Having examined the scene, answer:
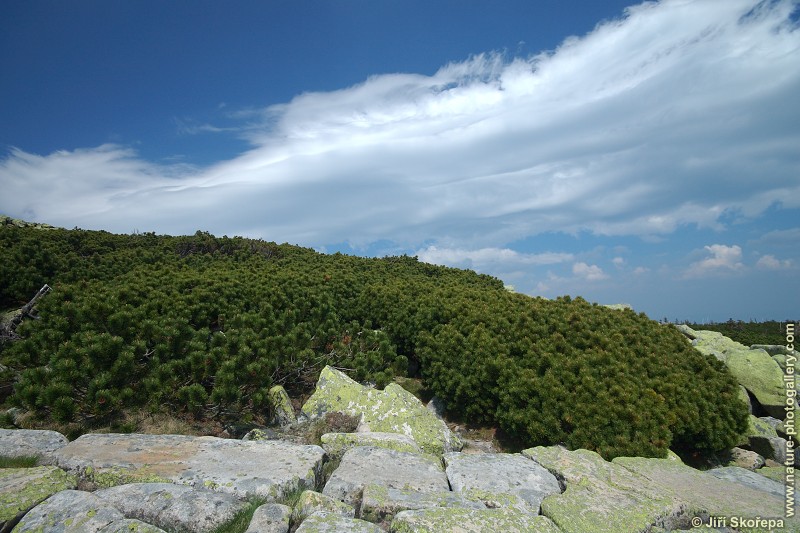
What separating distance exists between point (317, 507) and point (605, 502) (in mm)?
2928

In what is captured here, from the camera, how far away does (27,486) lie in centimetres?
430

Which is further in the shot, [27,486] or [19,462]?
[19,462]

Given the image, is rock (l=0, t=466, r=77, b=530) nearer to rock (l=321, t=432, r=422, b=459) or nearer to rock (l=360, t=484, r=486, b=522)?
rock (l=321, t=432, r=422, b=459)

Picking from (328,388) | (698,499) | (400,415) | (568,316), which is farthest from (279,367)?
(698,499)

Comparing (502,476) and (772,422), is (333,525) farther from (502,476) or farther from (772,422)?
(772,422)

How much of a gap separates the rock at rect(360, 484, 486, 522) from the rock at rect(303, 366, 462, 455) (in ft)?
7.20

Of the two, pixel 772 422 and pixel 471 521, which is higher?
pixel 772 422

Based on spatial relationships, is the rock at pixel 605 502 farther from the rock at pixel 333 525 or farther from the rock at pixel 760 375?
the rock at pixel 760 375

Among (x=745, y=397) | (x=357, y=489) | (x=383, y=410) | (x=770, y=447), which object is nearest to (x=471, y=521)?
(x=357, y=489)

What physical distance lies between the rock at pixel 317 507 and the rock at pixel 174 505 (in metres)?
0.58

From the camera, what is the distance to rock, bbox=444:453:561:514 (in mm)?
4742

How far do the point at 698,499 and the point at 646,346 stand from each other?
436 centimetres

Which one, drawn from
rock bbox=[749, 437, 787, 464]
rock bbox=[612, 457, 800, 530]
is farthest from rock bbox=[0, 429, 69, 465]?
rock bbox=[749, 437, 787, 464]

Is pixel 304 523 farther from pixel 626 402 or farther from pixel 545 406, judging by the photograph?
pixel 626 402
